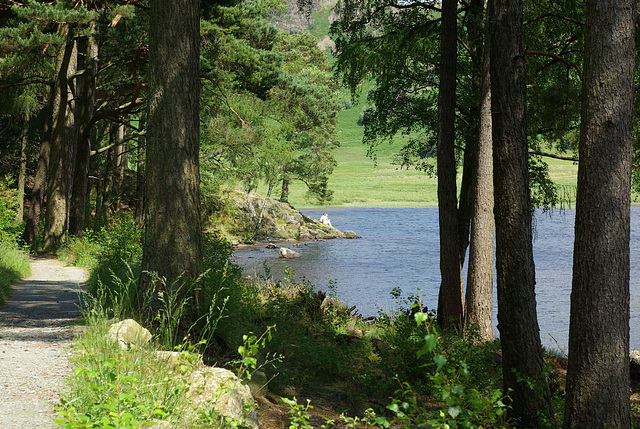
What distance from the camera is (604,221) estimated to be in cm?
445

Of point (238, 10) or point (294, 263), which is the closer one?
point (238, 10)

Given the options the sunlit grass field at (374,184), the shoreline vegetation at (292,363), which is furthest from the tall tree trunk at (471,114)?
the sunlit grass field at (374,184)

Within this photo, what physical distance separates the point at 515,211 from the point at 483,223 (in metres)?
3.17

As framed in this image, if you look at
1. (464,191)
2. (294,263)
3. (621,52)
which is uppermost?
(621,52)

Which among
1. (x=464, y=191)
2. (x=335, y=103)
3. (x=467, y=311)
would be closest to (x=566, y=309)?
(x=464, y=191)

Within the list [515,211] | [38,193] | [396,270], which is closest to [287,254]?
[396,270]

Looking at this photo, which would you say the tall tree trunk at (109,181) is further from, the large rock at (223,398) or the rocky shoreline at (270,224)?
the large rock at (223,398)

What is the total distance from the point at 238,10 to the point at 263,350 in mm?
10496

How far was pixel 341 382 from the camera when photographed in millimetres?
7090

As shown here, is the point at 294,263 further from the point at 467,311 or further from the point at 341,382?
the point at 341,382

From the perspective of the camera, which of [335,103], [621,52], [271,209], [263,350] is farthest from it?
[271,209]

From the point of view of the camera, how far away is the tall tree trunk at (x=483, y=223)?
8766 millimetres

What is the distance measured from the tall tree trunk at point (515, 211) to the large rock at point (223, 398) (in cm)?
309

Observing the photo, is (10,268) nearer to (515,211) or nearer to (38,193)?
(38,193)
